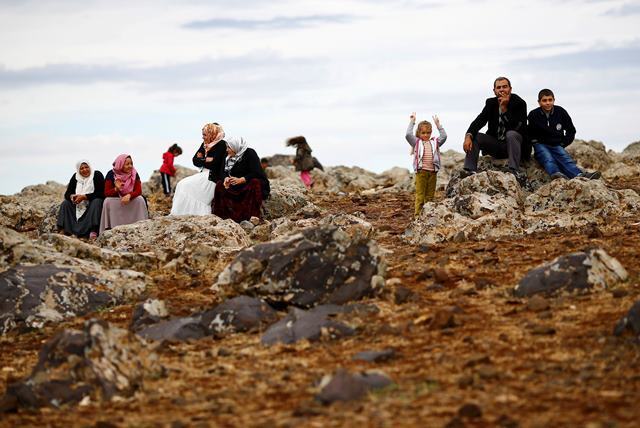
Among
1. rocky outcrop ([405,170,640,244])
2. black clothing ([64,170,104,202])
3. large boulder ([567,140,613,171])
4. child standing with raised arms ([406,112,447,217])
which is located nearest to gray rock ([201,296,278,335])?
rocky outcrop ([405,170,640,244])

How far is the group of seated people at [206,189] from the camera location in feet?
61.5

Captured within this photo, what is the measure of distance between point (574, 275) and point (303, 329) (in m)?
2.75

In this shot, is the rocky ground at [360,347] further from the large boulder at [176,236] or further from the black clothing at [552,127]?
the black clothing at [552,127]

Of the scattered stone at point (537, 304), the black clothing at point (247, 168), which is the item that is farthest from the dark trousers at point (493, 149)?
the scattered stone at point (537, 304)

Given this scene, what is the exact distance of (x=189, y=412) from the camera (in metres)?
7.10

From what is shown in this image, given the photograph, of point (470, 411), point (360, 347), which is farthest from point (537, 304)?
point (470, 411)

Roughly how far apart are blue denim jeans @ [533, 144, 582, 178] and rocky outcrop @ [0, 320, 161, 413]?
11.8 m

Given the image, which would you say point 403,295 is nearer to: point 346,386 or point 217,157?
point 346,386

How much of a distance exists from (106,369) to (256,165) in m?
11.6

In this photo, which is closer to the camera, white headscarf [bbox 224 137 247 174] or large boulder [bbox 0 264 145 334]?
large boulder [bbox 0 264 145 334]

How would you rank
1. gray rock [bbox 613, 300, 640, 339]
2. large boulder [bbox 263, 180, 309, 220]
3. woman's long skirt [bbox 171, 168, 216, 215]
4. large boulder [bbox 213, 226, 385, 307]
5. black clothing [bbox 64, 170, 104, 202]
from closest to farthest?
gray rock [bbox 613, 300, 640, 339]
large boulder [bbox 213, 226, 385, 307]
woman's long skirt [bbox 171, 168, 216, 215]
black clothing [bbox 64, 170, 104, 202]
large boulder [bbox 263, 180, 309, 220]

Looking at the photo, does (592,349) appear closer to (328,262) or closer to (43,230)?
(328,262)

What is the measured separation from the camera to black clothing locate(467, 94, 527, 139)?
59.1 feet

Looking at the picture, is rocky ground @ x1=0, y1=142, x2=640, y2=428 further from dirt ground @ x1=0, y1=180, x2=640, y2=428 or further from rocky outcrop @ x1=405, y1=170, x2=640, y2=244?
rocky outcrop @ x1=405, y1=170, x2=640, y2=244
